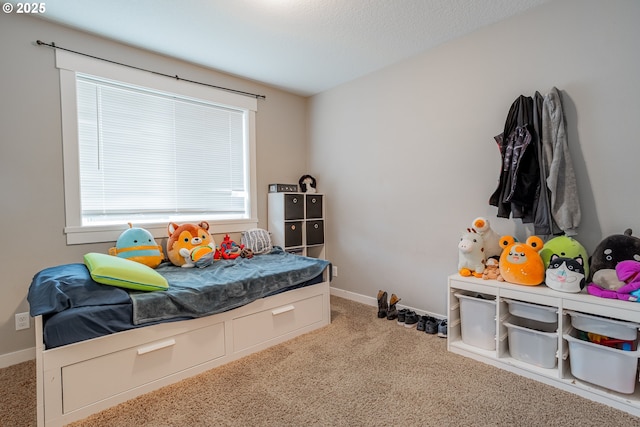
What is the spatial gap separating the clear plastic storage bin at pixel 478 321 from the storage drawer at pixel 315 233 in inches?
68.7

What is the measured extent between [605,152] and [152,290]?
9.57 feet

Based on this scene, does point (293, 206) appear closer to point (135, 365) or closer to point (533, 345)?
point (135, 365)

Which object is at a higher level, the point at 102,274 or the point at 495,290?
the point at 102,274

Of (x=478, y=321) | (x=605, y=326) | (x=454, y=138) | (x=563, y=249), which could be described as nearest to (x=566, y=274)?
(x=563, y=249)

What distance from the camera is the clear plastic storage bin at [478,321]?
84.0 inches

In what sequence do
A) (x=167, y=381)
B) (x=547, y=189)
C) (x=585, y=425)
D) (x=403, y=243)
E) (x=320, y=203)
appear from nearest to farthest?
1. (x=585, y=425)
2. (x=167, y=381)
3. (x=547, y=189)
4. (x=403, y=243)
5. (x=320, y=203)

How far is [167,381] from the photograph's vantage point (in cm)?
187

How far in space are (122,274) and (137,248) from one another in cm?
63

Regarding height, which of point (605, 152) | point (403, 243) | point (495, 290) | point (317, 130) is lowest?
point (495, 290)

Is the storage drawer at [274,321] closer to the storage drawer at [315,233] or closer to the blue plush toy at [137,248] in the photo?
the blue plush toy at [137,248]

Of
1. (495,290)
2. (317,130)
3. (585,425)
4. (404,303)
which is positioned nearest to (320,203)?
(317,130)

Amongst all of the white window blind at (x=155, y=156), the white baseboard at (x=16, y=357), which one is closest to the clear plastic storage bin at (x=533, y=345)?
the white window blind at (x=155, y=156)

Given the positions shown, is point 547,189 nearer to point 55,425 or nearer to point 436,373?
point 436,373

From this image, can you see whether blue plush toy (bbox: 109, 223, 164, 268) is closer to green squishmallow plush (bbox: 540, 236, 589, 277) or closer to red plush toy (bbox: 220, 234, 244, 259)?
red plush toy (bbox: 220, 234, 244, 259)
